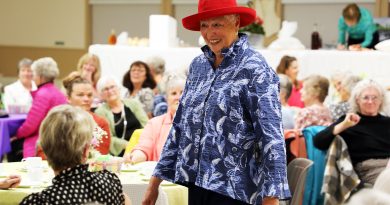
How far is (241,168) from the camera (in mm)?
2707

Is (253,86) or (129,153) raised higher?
(253,86)

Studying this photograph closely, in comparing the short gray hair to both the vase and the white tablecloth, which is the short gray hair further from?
the vase

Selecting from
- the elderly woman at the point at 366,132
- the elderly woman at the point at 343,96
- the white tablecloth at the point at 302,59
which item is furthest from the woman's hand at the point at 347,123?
the white tablecloth at the point at 302,59

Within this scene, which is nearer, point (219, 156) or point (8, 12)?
point (219, 156)

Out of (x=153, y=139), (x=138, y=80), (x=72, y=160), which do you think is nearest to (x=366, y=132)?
(x=153, y=139)

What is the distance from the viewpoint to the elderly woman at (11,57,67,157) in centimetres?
687

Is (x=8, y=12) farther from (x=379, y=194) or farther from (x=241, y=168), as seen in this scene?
(x=379, y=194)

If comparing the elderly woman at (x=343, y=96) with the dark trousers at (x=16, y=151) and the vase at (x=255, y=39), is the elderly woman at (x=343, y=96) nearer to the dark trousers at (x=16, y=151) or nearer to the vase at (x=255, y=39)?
the vase at (x=255, y=39)

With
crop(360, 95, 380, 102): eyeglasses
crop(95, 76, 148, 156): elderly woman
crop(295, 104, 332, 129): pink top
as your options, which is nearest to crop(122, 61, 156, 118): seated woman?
crop(95, 76, 148, 156): elderly woman

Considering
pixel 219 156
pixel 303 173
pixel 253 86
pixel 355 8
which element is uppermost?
pixel 355 8

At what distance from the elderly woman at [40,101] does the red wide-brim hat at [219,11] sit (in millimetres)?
4098

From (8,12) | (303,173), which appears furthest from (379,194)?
(8,12)

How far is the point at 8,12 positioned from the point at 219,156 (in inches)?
513

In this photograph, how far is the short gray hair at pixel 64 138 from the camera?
104 inches
